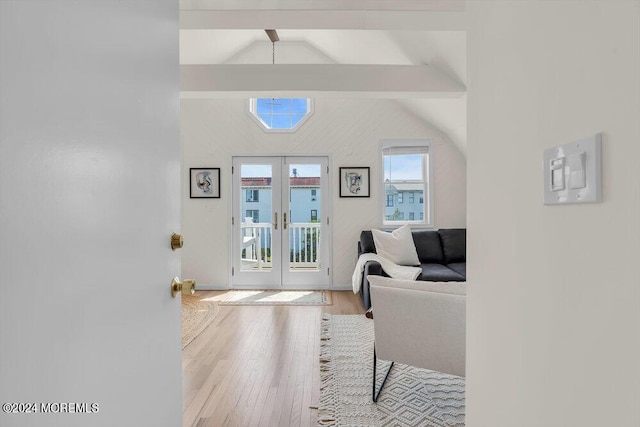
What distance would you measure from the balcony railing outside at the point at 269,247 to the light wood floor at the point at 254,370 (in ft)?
4.54

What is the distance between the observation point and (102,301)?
0.72m

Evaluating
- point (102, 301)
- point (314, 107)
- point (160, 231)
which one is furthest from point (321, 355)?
point (314, 107)

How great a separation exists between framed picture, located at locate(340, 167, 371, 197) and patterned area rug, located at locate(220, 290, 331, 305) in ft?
4.94

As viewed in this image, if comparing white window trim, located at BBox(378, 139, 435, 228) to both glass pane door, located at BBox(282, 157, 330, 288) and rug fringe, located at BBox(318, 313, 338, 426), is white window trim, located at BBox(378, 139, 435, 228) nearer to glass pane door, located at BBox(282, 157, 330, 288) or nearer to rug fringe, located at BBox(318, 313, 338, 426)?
glass pane door, located at BBox(282, 157, 330, 288)

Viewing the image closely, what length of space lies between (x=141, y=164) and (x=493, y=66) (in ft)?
3.08

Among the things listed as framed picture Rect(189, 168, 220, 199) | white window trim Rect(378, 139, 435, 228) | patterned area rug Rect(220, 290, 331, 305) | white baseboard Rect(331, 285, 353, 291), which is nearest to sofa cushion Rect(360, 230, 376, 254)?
white window trim Rect(378, 139, 435, 228)

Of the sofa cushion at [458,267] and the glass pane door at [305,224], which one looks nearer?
the sofa cushion at [458,267]

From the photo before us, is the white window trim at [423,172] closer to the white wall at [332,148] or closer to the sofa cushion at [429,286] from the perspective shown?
the white wall at [332,148]

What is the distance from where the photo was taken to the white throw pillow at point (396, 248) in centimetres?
479

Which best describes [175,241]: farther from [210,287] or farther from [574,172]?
[210,287]

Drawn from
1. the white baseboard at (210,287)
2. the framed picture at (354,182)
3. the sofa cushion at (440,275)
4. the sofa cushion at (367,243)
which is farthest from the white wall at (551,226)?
the white baseboard at (210,287)

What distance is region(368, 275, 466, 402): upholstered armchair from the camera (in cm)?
211

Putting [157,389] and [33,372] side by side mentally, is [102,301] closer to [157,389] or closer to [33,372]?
[33,372]

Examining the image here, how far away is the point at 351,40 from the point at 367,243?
2.63m
